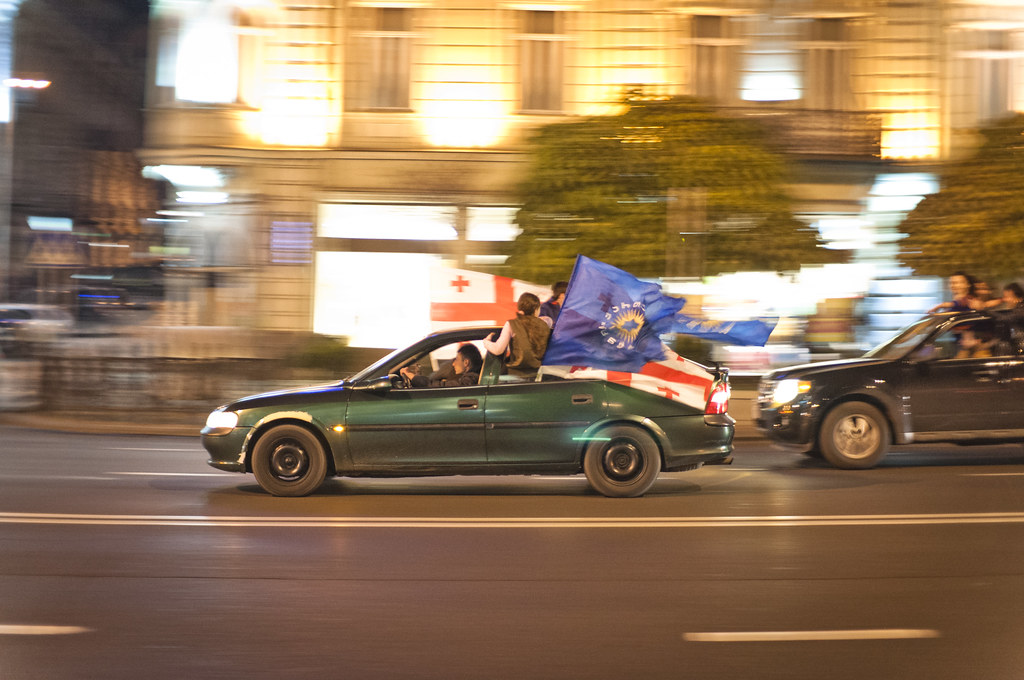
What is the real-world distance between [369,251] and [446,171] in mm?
2319

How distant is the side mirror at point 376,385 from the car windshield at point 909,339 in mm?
5591

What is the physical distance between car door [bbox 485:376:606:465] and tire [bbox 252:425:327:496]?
4.70 feet

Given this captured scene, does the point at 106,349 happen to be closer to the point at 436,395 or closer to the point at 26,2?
the point at 436,395

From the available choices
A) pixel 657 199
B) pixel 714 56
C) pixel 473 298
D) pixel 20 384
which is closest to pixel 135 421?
pixel 20 384

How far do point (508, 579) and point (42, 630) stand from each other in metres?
2.51

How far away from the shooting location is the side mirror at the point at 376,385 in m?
10.0

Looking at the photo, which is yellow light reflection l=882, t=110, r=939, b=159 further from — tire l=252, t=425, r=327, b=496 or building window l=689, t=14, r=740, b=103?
tire l=252, t=425, r=327, b=496

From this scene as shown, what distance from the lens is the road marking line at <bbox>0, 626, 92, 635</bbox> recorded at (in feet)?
18.8

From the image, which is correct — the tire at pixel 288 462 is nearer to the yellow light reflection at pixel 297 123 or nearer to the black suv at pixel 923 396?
the black suv at pixel 923 396

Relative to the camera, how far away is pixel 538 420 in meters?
10.0

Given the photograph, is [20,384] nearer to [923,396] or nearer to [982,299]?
[923,396]

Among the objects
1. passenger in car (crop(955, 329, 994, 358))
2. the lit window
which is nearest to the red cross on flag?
passenger in car (crop(955, 329, 994, 358))

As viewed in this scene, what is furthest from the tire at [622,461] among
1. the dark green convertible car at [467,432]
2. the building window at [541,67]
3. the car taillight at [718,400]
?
the building window at [541,67]

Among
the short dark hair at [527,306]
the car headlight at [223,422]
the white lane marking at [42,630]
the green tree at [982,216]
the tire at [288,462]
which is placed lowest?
the white lane marking at [42,630]
